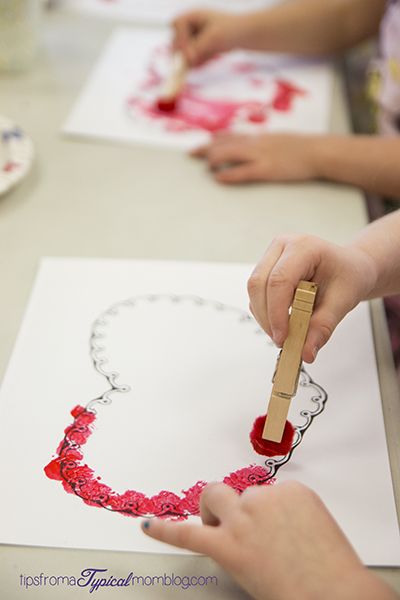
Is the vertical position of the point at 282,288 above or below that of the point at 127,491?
above

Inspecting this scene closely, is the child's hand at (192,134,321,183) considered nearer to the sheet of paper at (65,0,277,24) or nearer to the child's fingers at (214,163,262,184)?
the child's fingers at (214,163,262,184)

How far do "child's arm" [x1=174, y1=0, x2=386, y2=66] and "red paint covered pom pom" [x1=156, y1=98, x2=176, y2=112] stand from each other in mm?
110

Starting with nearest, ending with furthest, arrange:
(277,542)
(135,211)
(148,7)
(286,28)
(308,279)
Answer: (277,542) → (308,279) → (135,211) → (286,28) → (148,7)

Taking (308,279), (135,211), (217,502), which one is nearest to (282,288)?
(308,279)

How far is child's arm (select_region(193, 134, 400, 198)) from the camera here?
77cm

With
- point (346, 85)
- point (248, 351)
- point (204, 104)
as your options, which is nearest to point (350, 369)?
point (248, 351)

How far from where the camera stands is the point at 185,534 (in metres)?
0.42

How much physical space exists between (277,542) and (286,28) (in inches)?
30.6

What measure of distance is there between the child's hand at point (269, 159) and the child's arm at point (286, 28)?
→ 0.77 feet

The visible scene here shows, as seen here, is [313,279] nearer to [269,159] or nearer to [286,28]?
[269,159]

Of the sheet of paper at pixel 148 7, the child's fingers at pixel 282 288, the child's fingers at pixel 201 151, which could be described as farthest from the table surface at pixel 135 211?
the sheet of paper at pixel 148 7

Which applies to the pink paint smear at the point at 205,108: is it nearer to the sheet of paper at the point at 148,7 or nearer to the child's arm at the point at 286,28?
the child's arm at the point at 286,28

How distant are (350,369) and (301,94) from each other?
19.6 inches

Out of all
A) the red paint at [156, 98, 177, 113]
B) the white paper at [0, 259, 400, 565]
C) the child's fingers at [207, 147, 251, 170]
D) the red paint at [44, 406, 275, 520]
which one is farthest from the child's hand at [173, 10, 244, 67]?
the red paint at [44, 406, 275, 520]
